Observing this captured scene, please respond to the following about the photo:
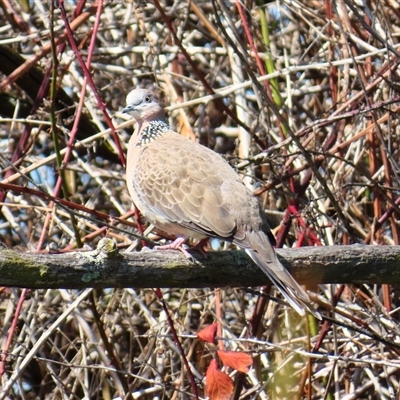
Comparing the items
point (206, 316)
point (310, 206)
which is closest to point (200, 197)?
point (310, 206)

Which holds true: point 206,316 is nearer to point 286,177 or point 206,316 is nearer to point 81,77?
point 286,177

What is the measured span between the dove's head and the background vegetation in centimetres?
10

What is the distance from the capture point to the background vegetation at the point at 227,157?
394cm

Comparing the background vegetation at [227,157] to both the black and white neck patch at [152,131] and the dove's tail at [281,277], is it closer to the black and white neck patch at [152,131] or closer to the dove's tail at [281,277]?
the black and white neck patch at [152,131]

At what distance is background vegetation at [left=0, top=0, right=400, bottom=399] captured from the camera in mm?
3938

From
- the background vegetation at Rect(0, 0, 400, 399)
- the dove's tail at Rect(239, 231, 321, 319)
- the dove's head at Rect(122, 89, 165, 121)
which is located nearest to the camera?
the dove's tail at Rect(239, 231, 321, 319)

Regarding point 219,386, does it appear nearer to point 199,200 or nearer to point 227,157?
point 199,200

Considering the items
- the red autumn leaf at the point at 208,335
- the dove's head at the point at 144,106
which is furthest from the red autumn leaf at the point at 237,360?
the dove's head at the point at 144,106

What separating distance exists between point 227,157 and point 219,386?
3.86ft

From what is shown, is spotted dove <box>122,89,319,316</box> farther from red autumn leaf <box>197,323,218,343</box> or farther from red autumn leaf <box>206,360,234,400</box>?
red autumn leaf <box>206,360,234,400</box>

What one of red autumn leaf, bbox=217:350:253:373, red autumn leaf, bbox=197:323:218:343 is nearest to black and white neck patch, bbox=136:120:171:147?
red autumn leaf, bbox=197:323:218:343

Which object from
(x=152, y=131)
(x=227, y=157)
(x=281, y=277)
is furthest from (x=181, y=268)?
(x=152, y=131)

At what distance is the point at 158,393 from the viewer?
14.8ft

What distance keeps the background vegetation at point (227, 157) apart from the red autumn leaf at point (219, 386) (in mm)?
27
